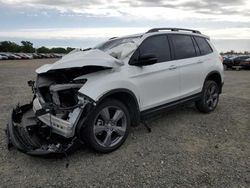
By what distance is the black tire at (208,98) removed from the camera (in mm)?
6785

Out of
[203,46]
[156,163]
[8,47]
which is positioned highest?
[203,46]

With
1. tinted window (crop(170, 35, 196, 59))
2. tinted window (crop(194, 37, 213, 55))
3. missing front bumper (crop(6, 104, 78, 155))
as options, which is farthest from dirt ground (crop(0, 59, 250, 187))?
tinted window (crop(194, 37, 213, 55))

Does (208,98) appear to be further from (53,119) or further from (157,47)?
(53,119)

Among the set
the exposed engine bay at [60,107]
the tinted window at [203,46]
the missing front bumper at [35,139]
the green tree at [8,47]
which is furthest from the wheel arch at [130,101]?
the green tree at [8,47]

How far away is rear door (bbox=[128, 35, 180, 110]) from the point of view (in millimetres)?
5109

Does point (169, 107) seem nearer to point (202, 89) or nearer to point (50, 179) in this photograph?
point (202, 89)

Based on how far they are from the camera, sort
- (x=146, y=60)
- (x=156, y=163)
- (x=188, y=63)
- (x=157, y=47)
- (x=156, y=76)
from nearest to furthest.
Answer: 1. (x=156, y=163)
2. (x=146, y=60)
3. (x=156, y=76)
4. (x=157, y=47)
5. (x=188, y=63)

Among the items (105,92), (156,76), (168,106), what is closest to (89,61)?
(105,92)

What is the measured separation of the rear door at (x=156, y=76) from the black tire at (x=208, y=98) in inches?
44.6

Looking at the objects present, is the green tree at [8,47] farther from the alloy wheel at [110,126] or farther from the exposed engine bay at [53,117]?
the alloy wheel at [110,126]

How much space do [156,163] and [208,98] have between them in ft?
10.4

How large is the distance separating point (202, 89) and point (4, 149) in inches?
165

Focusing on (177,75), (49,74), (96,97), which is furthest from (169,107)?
(49,74)

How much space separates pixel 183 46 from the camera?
627 cm
